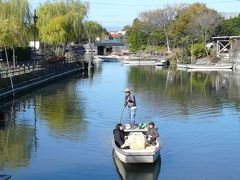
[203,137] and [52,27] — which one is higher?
[52,27]

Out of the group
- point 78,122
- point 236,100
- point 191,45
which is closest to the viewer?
point 78,122

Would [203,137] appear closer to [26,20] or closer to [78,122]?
[78,122]

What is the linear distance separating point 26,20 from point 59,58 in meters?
7.29

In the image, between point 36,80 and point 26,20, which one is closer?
point 36,80

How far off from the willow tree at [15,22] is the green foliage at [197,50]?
3378 cm

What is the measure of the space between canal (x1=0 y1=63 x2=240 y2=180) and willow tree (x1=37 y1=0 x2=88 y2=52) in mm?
19801

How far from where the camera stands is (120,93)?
42406 millimetres

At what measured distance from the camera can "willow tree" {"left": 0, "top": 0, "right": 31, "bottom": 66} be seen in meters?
38.9

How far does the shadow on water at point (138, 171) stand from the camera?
17.2 metres

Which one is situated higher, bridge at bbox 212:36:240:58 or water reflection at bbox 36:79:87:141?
bridge at bbox 212:36:240:58

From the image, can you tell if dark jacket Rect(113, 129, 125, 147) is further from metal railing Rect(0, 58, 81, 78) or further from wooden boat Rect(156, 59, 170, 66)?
wooden boat Rect(156, 59, 170, 66)

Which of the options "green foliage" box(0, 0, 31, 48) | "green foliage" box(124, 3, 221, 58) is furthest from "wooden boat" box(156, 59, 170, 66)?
"green foliage" box(0, 0, 31, 48)

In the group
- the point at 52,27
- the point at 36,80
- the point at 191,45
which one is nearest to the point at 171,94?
the point at 36,80

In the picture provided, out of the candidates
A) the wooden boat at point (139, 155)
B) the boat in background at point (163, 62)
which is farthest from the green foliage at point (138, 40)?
the wooden boat at point (139, 155)
